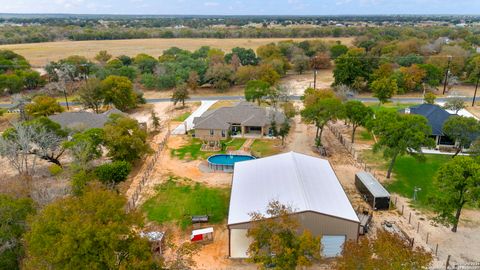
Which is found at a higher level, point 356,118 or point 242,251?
point 356,118

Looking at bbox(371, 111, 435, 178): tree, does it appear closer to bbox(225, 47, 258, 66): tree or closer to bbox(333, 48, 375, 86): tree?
bbox(333, 48, 375, 86): tree

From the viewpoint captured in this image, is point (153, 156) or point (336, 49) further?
point (336, 49)

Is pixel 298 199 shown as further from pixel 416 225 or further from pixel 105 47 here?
pixel 105 47

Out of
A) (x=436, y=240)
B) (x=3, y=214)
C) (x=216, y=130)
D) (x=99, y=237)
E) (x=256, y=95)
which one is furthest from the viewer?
(x=256, y=95)

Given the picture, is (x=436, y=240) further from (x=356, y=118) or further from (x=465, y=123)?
(x=356, y=118)

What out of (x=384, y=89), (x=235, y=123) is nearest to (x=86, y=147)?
(x=235, y=123)

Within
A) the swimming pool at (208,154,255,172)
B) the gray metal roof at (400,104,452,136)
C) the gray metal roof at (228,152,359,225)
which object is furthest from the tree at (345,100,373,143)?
the swimming pool at (208,154,255,172)

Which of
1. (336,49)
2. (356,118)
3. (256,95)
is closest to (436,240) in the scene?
(356,118)

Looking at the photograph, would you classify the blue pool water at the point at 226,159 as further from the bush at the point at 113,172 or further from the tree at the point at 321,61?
the tree at the point at 321,61
